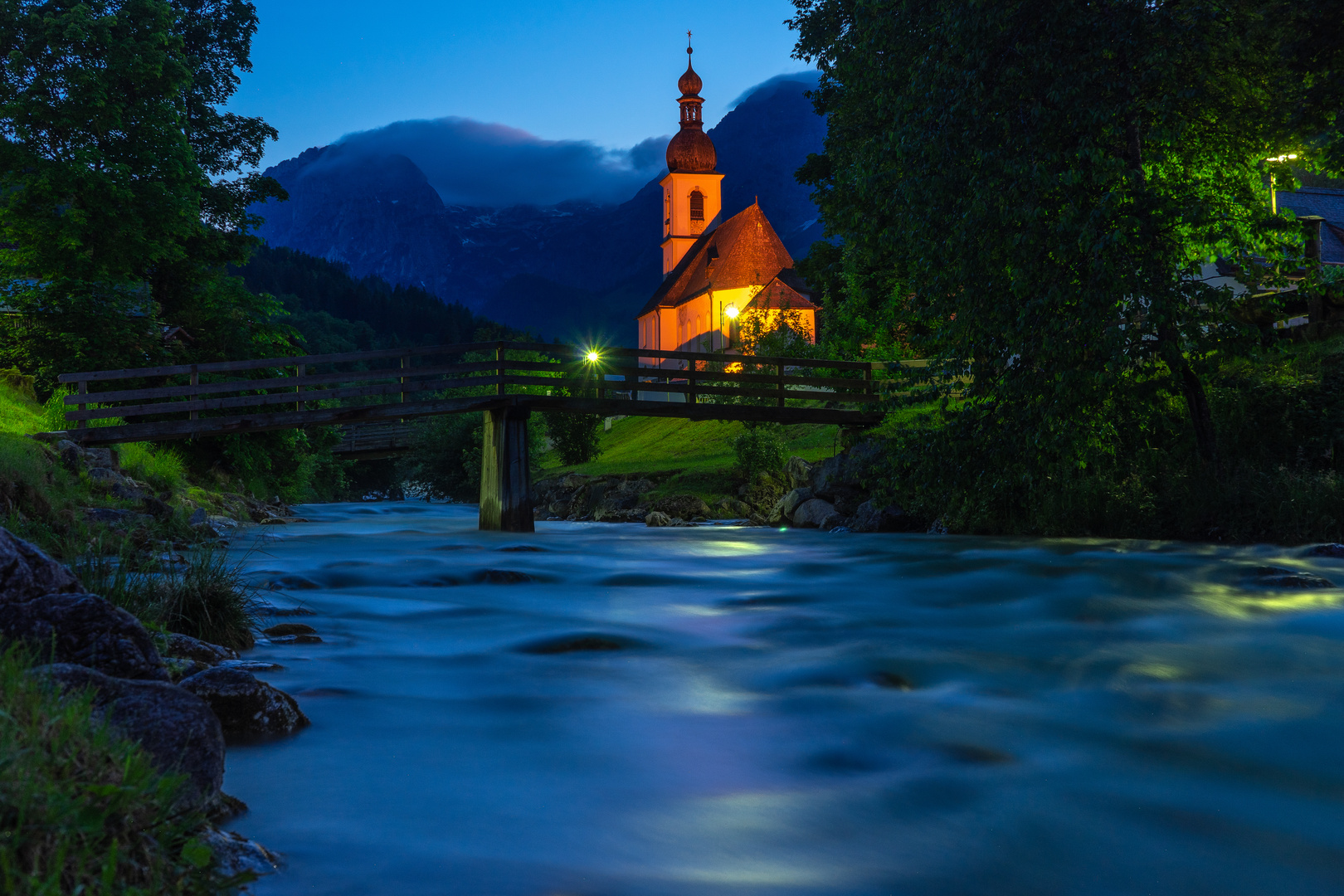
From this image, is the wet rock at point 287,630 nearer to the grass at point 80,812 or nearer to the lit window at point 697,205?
the grass at point 80,812

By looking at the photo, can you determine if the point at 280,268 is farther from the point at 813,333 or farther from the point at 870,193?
the point at 870,193

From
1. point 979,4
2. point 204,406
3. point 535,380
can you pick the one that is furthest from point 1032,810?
point 204,406

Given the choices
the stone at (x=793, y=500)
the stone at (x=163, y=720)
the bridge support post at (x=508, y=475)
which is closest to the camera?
the stone at (x=163, y=720)

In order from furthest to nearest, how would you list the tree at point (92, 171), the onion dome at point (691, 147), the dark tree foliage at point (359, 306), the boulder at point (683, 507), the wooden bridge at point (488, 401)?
the dark tree foliage at point (359, 306), the onion dome at point (691, 147), the boulder at point (683, 507), the tree at point (92, 171), the wooden bridge at point (488, 401)

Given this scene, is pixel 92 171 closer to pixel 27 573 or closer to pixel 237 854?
pixel 27 573

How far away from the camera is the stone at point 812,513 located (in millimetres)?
24469

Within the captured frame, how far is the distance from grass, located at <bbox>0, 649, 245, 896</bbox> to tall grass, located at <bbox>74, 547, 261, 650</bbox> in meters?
4.34

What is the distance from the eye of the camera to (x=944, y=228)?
15.2 m

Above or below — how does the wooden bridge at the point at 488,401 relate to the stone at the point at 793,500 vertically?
above

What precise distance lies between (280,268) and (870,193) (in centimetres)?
16190

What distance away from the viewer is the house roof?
43.0 metres

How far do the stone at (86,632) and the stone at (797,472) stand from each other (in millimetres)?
26071

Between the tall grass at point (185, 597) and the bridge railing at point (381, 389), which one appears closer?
the tall grass at point (185, 597)

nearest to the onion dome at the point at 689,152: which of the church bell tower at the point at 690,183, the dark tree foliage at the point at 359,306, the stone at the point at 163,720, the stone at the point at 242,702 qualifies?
the church bell tower at the point at 690,183
